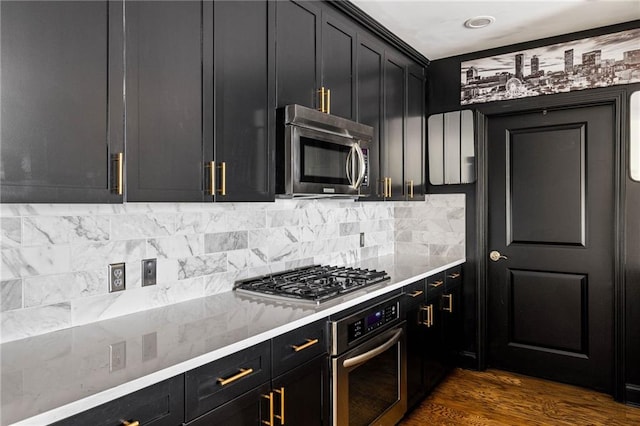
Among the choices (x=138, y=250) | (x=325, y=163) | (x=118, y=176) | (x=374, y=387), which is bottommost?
(x=374, y=387)

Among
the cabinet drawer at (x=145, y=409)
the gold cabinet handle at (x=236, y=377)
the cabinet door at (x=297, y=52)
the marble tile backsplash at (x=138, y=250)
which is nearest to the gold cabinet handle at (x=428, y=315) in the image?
the marble tile backsplash at (x=138, y=250)

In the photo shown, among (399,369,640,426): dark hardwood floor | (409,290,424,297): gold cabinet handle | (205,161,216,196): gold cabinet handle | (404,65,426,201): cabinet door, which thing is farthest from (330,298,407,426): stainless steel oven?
(404,65,426,201): cabinet door

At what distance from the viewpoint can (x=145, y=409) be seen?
113cm

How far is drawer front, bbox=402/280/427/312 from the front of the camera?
2.54 m

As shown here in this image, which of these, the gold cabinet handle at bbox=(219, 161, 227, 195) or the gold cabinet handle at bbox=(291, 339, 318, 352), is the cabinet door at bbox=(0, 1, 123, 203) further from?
the gold cabinet handle at bbox=(291, 339, 318, 352)

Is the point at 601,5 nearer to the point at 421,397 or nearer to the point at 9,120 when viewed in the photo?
the point at 421,397

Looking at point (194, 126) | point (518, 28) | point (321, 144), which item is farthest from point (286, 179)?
point (518, 28)

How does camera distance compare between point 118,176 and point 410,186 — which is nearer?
point 118,176

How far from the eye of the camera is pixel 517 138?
3.45 m

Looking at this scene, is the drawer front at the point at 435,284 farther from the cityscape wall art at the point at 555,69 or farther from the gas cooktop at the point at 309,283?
the cityscape wall art at the point at 555,69

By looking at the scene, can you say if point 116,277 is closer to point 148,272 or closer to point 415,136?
point 148,272

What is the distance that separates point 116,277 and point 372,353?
4.12ft

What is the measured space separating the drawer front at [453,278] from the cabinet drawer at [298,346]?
1.65 m

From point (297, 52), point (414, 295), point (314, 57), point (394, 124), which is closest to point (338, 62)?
point (314, 57)
